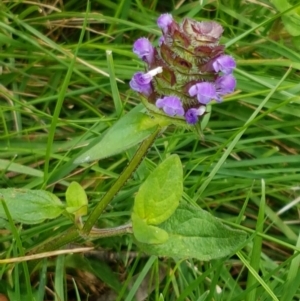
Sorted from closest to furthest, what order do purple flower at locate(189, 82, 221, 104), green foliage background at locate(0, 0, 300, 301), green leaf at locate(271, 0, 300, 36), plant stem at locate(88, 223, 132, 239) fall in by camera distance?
1. purple flower at locate(189, 82, 221, 104)
2. plant stem at locate(88, 223, 132, 239)
3. green foliage background at locate(0, 0, 300, 301)
4. green leaf at locate(271, 0, 300, 36)

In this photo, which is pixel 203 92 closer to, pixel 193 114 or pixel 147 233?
pixel 193 114

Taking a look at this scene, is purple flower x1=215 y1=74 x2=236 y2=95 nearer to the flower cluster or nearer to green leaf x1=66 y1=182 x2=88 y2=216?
the flower cluster

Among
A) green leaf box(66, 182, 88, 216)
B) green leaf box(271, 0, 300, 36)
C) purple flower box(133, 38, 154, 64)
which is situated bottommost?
green leaf box(66, 182, 88, 216)

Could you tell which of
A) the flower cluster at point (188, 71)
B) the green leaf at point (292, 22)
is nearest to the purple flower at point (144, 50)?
the flower cluster at point (188, 71)

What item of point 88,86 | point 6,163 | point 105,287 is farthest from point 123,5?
point 105,287

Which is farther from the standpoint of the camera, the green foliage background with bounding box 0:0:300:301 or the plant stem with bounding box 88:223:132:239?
the green foliage background with bounding box 0:0:300:301

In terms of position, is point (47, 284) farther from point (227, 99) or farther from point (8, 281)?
point (227, 99)

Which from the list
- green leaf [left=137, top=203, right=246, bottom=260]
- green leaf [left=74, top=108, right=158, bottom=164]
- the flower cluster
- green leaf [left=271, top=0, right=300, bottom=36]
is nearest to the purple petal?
the flower cluster

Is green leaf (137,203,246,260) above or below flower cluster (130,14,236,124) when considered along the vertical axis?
below

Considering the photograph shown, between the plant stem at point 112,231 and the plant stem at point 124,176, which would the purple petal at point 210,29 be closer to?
the plant stem at point 124,176
